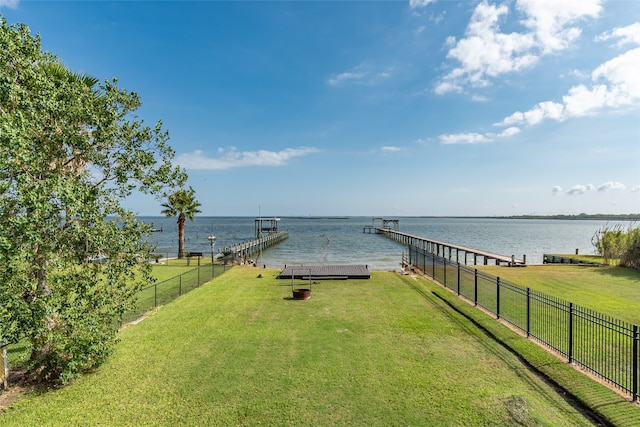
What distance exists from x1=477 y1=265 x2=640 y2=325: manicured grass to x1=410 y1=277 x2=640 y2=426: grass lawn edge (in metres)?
5.43

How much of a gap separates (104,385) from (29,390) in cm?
156

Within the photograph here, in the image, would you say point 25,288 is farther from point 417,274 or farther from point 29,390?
point 417,274

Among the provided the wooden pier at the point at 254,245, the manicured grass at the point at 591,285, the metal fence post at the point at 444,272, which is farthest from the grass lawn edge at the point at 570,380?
the wooden pier at the point at 254,245

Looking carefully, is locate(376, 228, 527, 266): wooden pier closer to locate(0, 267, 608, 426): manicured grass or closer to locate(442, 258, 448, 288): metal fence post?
locate(442, 258, 448, 288): metal fence post

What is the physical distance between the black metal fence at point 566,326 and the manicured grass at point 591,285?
6.26 ft

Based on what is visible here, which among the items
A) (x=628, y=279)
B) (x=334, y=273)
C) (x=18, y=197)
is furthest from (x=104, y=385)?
(x=628, y=279)

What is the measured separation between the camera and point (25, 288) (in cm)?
679

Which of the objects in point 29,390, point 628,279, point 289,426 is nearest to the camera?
point 289,426

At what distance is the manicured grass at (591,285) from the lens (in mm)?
14008

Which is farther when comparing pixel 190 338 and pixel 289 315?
pixel 289 315

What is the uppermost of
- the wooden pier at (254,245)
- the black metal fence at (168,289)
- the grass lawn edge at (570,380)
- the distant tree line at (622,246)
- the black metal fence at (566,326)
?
the distant tree line at (622,246)

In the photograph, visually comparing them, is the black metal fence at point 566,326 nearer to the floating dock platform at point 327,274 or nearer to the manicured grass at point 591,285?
the manicured grass at point 591,285

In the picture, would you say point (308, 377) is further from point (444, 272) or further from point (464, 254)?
point (464, 254)

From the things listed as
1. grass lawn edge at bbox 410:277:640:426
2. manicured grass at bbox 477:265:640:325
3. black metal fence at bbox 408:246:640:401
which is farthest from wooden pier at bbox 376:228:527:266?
grass lawn edge at bbox 410:277:640:426
